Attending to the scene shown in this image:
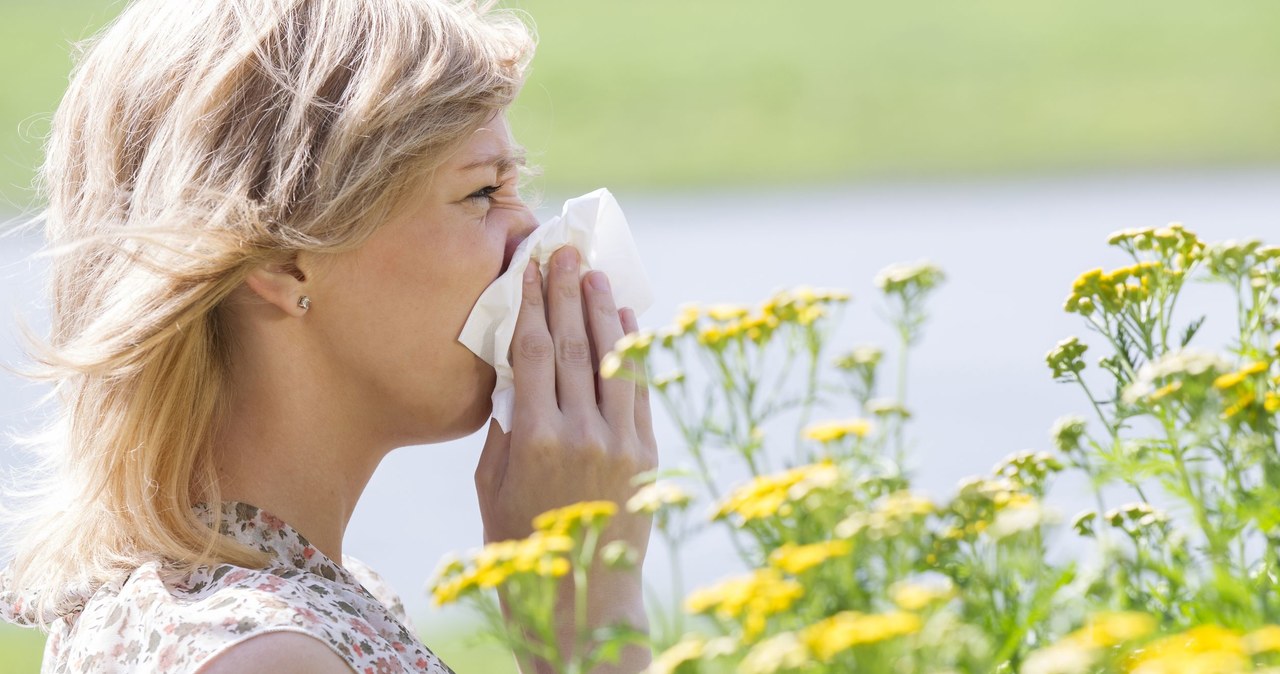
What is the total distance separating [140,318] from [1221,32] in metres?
10.5

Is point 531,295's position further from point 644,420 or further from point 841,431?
point 841,431

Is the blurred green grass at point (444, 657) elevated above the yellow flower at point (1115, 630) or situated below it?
below

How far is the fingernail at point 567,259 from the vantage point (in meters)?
1.08

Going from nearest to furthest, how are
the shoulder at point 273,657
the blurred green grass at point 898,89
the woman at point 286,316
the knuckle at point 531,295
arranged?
the shoulder at point 273,657 < the woman at point 286,316 < the knuckle at point 531,295 < the blurred green grass at point 898,89

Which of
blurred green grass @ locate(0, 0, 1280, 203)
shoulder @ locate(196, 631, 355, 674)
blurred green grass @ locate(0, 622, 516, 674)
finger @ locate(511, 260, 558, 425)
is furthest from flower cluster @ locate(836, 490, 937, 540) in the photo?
blurred green grass @ locate(0, 0, 1280, 203)

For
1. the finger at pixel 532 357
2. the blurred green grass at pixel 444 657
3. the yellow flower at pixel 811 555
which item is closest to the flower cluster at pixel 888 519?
the yellow flower at pixel 811 555

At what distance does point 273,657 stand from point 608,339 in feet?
1.32

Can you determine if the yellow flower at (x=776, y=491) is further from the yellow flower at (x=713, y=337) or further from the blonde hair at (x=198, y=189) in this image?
the blonde hair at (x=198, y=189)

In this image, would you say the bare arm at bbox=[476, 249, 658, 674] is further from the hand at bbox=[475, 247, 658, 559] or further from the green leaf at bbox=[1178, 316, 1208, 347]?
the green leaf at bbox=[1178, 316, 1208, 347]

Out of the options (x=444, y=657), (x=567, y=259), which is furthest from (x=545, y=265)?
(x=444, y=657)

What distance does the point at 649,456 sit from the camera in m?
1.05

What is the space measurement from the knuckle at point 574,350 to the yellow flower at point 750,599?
2.27ft

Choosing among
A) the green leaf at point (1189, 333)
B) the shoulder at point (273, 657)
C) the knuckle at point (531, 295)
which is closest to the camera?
the green leaf at point (1189, 333)

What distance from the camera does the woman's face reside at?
976 millimetres
